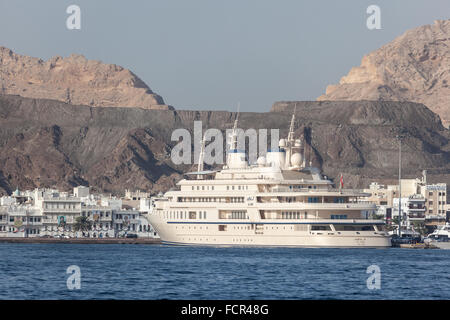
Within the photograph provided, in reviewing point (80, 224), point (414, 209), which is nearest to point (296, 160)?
point (80, 224)

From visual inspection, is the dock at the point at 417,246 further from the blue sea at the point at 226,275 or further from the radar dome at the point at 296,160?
the blue sea at the point at 226,275

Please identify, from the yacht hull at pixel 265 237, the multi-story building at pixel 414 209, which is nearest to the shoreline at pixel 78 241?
the yacht hull at pixel 265 237

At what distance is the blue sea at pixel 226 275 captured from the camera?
187ft

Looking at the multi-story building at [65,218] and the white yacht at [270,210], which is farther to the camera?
the multi-story building at [65,218]

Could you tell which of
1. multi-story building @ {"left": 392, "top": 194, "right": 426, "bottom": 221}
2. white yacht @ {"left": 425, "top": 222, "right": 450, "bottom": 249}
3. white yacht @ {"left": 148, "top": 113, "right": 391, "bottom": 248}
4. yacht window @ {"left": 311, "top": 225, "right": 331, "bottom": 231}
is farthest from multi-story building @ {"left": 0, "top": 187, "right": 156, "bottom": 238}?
yacht window @ {"left": 311, "top": 225, "right": 331, "bottom": 231}

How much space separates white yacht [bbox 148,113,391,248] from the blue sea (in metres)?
6.53

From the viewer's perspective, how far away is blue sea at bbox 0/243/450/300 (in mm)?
57031

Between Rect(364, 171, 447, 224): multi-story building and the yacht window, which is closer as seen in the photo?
the yacht window

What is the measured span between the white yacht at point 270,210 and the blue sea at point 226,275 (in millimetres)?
6531

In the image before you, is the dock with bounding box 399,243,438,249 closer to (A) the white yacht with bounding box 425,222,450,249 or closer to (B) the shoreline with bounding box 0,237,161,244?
(A) the white yacht with bounding box 425,222,450,249

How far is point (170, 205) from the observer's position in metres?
114

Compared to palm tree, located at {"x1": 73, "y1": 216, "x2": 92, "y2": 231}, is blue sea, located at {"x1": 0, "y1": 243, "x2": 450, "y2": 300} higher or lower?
lower

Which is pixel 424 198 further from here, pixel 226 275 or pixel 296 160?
pixel 226 275
